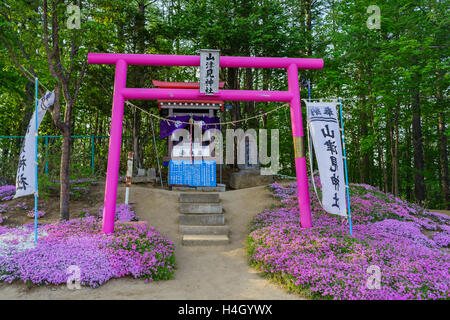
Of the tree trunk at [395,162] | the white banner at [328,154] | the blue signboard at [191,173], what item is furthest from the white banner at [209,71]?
the tree trunk at [395,162]

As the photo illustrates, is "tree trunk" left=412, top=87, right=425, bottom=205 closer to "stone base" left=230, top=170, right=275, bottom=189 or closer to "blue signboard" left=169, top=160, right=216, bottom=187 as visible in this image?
"stone base" left=230, top=170, right=275, bottom=189

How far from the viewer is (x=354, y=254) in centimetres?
510

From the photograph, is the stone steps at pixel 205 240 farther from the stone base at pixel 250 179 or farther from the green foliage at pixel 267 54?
the stone base at pixel 250 179

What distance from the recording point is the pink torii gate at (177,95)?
6.44 meters

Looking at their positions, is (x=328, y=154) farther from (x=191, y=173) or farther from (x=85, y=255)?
(x=191, y=173)

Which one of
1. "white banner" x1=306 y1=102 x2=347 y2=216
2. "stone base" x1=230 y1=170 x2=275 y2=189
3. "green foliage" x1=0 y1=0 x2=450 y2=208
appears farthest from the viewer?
"stone base" x1=230 y1=170 x2=275 y2=189

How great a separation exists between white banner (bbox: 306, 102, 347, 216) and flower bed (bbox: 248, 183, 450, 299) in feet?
2.43

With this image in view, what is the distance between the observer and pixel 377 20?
1034 cm

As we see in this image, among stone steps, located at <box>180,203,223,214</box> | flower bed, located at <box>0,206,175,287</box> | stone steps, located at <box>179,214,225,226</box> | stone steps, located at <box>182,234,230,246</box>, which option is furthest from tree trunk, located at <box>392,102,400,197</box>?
flower bed, located at <box>0,206,175,287</box>

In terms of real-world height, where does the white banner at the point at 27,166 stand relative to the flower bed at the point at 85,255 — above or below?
above

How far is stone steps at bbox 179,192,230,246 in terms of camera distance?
7062 mm

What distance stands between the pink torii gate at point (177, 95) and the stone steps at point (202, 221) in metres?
2.03

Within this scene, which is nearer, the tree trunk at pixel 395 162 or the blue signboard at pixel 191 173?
the blue signboard at pixel 191 173

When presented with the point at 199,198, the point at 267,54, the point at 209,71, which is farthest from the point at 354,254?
the point at 267,54
